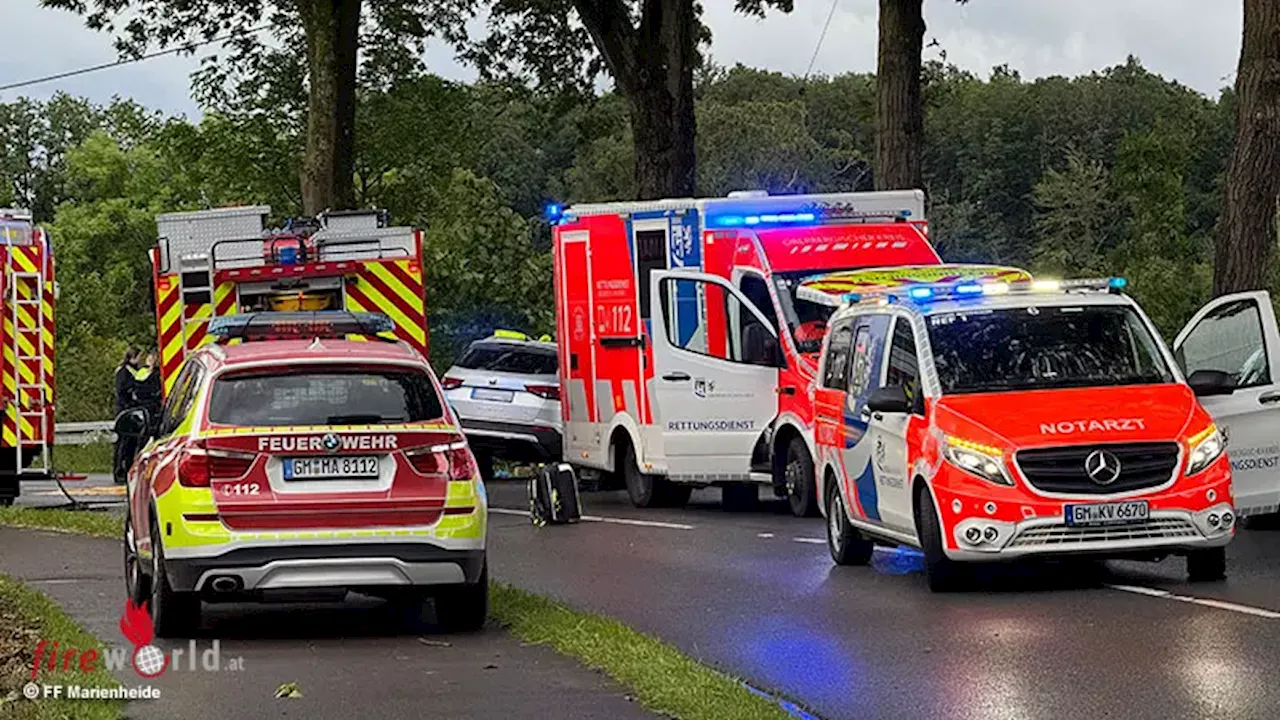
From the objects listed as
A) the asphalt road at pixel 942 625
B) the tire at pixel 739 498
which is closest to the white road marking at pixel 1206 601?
the asphalt road at pixel 942 625

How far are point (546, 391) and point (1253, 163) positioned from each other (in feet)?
29.2

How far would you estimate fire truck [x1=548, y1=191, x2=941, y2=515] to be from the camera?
72.1 ft

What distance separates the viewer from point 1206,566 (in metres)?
14.6

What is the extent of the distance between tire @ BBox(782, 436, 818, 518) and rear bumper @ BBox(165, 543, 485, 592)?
8915mm

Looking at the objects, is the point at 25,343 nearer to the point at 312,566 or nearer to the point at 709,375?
the point at 709,375

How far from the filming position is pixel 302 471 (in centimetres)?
1282

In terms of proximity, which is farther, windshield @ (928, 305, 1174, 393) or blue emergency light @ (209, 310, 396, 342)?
blue emergency light @ (209, 310, 396, 342)

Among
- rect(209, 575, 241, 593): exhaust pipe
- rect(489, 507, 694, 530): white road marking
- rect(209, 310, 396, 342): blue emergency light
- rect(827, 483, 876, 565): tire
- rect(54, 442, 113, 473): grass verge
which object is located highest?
rect(209, 310, 396, 342): blue emergency light

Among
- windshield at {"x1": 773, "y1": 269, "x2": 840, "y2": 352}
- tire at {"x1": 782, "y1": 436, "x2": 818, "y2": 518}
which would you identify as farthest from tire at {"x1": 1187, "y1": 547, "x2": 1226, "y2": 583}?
windshield at {"x1": 773, "y1": 269, "x2": 840, "y2": 352}

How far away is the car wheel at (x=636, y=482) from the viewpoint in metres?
23.9

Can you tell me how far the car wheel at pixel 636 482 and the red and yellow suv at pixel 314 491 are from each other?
10.4m

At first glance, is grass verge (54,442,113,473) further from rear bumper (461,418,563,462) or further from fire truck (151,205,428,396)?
fire truck (151,205,428,396)

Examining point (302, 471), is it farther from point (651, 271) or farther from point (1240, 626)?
point (651, 271)

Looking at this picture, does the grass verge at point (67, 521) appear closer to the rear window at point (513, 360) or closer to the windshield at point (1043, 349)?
the rear window at point (513, 360)
